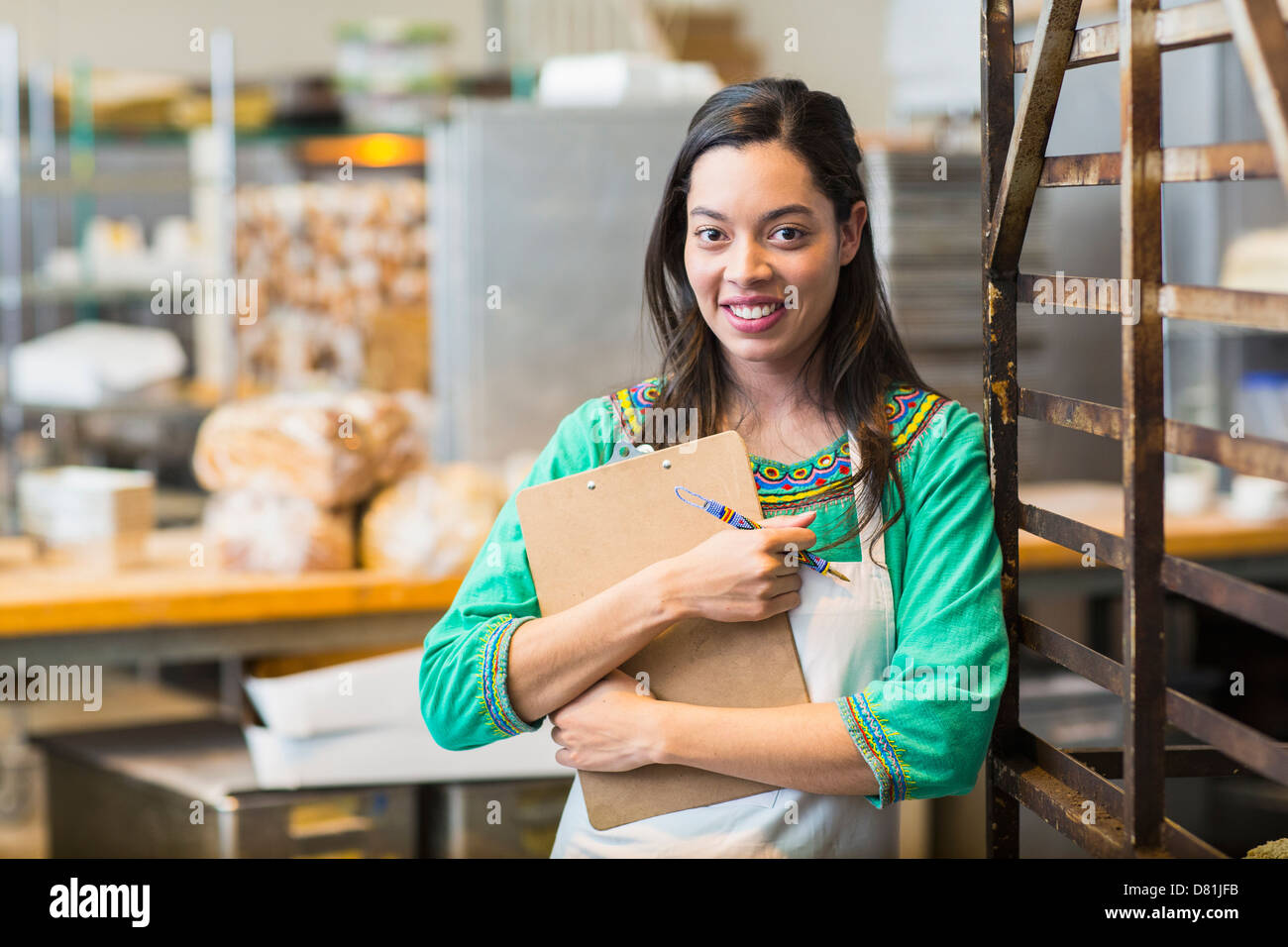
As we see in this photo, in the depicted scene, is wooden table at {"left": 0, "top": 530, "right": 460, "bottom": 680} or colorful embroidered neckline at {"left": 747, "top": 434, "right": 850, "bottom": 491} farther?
wooden table at {"left": 0, "top": 530, "right": 460, "bottom": 680}

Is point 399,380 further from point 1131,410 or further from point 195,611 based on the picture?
point 1131,410

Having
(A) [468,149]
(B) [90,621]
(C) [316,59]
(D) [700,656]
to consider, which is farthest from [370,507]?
(C) [316,59]

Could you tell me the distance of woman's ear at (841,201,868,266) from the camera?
125 centimetres

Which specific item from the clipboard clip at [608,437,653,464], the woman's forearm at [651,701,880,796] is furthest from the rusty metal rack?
the clipboard clip at [608,437,653,464]

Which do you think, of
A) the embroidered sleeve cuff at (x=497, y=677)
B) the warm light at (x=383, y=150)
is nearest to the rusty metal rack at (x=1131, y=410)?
the embroidered sleeve cuff at (x=497, y=677)

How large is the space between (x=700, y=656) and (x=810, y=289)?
0.35 m

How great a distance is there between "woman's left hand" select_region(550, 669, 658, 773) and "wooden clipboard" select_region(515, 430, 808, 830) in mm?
35

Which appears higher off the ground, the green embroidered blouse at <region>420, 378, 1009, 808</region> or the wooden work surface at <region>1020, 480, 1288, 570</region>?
the green embroidered blouse at <region>420, 378, 1009, 808</region>

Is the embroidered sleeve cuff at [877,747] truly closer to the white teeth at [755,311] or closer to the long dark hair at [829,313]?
the long dark hair at [829,313]

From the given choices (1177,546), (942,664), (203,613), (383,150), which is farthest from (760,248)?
(383,150)

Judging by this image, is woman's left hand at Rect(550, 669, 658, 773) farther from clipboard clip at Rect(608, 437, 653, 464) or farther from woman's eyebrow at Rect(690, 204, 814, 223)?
woman's eyebrow at Rect(690, 204, 814, 223)

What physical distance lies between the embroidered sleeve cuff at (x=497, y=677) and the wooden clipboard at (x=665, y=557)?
0.16 ft

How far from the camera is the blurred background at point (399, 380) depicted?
2.43 metres

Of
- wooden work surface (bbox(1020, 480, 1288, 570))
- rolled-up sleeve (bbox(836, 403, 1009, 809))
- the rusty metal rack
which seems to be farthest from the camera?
wooden work surface (bbox(1020, 480, 1288, 570))
